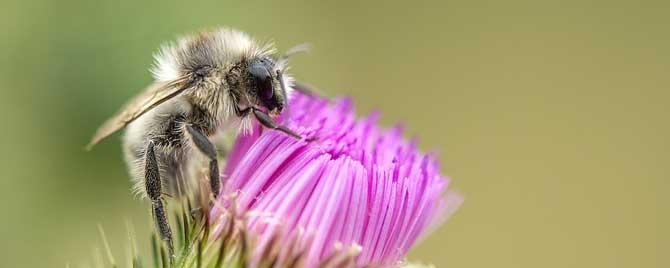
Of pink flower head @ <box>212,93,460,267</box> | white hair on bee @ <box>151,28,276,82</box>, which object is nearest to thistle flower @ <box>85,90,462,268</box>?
pink flower head @ <box>212,93,460,267</box>

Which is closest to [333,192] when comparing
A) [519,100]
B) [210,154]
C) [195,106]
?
[210,154]

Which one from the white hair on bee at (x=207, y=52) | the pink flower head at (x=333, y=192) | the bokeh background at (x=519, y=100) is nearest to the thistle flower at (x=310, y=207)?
the pink flower head at (x=333, y=192)

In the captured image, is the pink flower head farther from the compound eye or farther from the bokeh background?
the bokeh background

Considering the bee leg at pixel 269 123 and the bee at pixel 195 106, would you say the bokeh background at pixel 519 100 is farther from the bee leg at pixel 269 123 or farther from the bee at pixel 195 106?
the bee leg at pixel 269 123

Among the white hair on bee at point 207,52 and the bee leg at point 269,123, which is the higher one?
the white hair on bee at point 207,52

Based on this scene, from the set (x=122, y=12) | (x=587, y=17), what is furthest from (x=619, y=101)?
(x=122, y=12)

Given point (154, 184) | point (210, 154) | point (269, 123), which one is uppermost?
point (269, 123)

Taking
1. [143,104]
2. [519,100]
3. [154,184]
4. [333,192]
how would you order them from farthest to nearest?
1. [519,100]
2. [154,184]
3. [143,104]
4. [333,192]

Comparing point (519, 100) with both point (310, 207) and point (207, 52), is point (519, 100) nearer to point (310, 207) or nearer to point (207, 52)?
point (207, 52)
